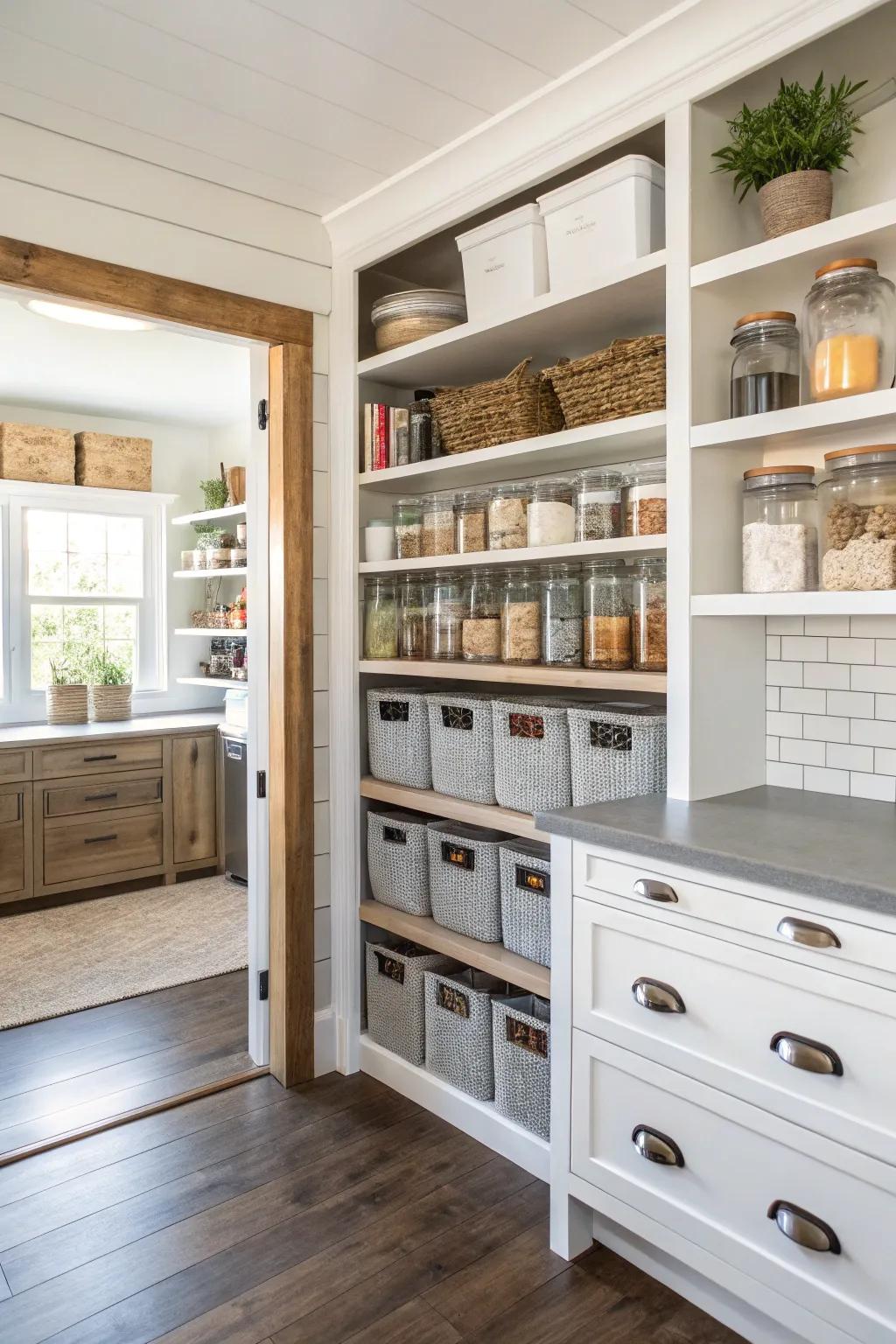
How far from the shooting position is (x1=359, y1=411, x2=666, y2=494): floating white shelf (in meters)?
2.12

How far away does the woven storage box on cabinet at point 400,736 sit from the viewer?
2.71m

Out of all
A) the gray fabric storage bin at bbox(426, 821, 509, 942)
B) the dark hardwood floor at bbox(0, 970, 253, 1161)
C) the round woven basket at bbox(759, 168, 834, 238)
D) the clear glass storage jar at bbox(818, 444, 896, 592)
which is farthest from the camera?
the dark hardwood floor at bbox(0, 970, 253, 1161)

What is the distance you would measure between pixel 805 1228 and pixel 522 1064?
0.91 m

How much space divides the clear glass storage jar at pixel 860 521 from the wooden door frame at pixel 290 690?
153 centimetres

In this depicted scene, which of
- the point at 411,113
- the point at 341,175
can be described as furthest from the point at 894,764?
the point at 341,175

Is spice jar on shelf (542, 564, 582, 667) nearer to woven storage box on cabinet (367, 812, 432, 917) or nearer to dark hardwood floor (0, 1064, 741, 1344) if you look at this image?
woven storage box on cabinet (367, 812, 432, 917)

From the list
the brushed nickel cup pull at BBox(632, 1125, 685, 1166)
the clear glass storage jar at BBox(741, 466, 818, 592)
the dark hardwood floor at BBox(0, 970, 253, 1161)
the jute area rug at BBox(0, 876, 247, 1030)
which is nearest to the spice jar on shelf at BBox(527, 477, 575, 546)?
the clear glass storage jar at BBox(741, 466, 818, 592)

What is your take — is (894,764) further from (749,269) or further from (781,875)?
(749,269)

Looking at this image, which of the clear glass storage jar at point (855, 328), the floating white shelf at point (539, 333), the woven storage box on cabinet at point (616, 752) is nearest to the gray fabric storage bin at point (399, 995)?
the woven storage box on cabinet at point (616, 752)

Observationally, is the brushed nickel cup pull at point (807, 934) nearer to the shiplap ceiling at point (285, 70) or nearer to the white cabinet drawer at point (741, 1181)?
the white cabinet drawer at point (741, 1181)

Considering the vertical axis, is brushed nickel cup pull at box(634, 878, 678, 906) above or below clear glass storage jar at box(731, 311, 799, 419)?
below

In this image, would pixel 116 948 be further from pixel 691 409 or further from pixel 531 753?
pixel 691 409

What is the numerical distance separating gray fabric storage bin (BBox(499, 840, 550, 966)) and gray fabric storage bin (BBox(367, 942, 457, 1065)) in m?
0.38

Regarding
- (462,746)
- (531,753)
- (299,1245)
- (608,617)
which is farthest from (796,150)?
(299,1245)
